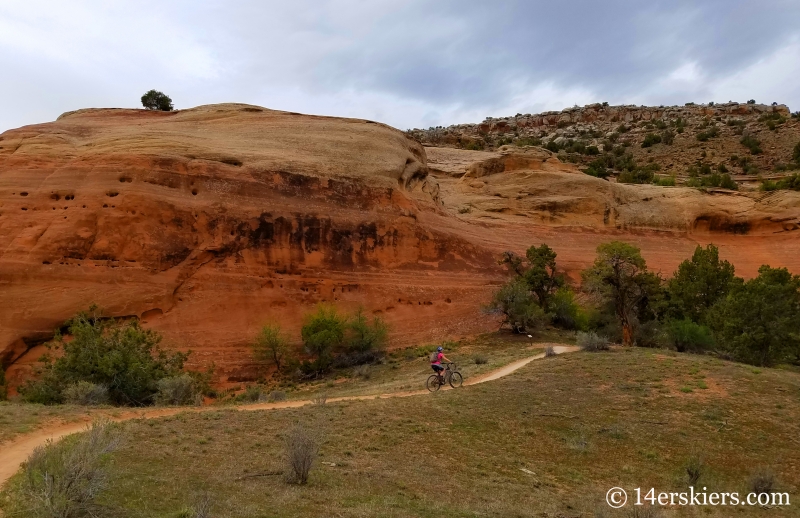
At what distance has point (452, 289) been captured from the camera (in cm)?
2920

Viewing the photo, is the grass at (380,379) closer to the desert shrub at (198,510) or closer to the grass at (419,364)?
the grass at (419,364)

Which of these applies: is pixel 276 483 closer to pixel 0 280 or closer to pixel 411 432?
pixel 411 432

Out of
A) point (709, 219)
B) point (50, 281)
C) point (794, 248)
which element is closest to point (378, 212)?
point (50, 281)

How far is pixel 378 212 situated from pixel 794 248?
2725cm

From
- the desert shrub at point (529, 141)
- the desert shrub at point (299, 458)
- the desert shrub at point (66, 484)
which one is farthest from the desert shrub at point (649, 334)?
the desert shrub at point (529, 141)

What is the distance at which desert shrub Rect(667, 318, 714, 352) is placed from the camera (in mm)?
25938

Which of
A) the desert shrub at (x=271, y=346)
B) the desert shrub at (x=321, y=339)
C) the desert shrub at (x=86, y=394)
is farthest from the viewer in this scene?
the desert shrub at (x=321, y=339)

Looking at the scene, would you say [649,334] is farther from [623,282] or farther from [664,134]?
[664,134]

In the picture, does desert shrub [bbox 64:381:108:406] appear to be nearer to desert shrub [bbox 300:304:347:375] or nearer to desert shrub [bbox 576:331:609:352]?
desert shrub [bbox 300:304:347:375]

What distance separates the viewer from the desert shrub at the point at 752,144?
55800 mm

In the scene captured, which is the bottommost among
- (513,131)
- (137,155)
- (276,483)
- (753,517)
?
(753,517)

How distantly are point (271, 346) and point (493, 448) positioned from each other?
558 inches

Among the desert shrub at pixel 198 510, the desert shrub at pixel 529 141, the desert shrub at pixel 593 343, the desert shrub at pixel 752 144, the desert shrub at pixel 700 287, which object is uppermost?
the desert shrub at pixel 529 141

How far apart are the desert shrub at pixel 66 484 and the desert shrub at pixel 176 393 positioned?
32.1 feet
